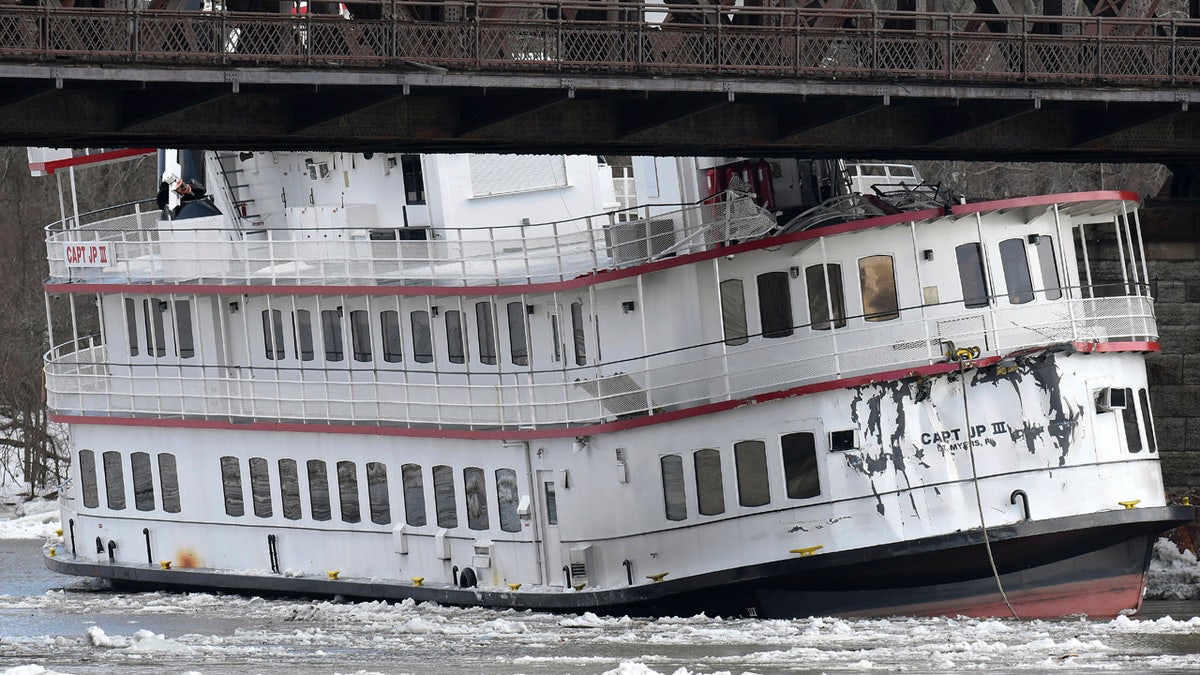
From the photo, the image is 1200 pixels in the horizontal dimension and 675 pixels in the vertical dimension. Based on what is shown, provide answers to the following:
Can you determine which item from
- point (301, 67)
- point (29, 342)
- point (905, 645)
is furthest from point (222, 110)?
point (29, 342)

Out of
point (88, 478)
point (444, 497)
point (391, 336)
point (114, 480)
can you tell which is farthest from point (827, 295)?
Result: point (88, 478)

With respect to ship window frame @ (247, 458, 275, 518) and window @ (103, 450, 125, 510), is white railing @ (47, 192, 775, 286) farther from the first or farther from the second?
window @ (103, 450, 125, 510)

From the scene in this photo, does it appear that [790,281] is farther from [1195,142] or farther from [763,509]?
[1195,142]

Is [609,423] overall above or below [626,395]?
below

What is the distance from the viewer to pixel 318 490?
31375mm

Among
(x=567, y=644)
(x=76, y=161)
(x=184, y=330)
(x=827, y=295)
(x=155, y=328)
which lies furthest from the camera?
(x=76, y=161)

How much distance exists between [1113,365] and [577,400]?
6.44 meters

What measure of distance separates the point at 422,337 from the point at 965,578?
858cm

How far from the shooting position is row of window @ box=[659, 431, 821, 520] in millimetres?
25922

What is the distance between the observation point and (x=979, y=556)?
25422 mm

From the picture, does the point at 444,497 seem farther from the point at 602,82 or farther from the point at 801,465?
the point at 602,82

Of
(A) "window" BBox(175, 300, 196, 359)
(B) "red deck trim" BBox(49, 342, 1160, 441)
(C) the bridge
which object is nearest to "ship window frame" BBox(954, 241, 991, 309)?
(B) "red deck trim" BBox(49, 342, 1160, 441)

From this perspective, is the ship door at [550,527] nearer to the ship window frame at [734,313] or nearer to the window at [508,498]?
the window at [508,498]

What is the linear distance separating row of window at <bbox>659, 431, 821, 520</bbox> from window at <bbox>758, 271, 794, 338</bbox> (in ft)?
4.55
